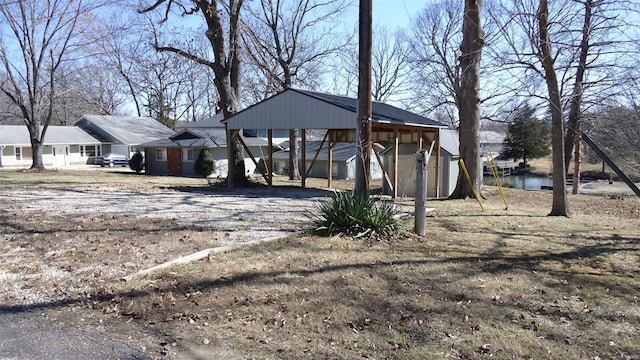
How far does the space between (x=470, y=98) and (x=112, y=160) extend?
→ 3500 cm

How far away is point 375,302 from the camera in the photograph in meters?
4.85

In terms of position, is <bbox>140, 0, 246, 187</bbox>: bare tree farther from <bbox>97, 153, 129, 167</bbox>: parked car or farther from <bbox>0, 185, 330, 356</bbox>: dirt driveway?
<bbox>97, 153, 129, 167</bbox>: parked car

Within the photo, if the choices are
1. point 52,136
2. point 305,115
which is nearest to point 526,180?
point 305,115

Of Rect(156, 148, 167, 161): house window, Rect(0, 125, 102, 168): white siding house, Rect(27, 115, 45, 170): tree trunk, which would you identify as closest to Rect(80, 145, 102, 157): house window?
Rect(0, 125, 102, 168): white siding house

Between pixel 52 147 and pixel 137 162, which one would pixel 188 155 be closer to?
pixel 137 162

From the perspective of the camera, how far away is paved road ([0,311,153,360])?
3.79m

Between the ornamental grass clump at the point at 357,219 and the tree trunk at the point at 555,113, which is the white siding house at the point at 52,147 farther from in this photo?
the tree trunk at the point at 555,113

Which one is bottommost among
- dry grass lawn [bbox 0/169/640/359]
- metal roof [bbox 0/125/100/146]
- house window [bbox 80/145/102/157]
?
dry grass lawn [bbox 0/169/640/359]

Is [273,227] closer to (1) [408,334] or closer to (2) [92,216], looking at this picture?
(2) [92,216]

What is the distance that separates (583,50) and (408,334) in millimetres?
7947

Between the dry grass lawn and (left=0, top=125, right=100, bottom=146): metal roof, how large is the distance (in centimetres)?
3655

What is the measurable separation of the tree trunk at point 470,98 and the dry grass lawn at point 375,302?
7.40 meters

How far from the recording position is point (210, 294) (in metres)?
5.09

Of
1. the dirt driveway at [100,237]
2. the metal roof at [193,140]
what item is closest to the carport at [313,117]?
the dirt driveway at [100,237]
